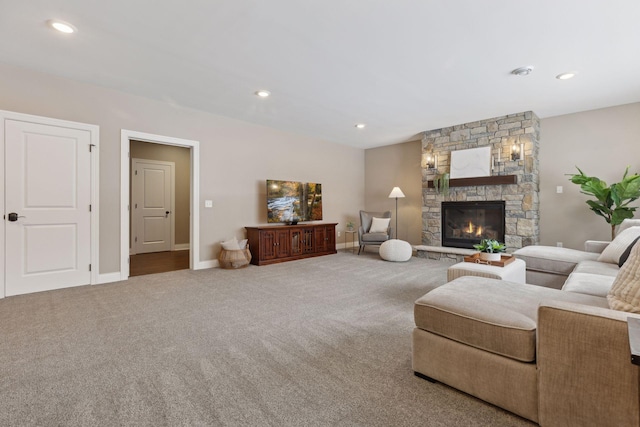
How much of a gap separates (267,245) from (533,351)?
429 centimetres

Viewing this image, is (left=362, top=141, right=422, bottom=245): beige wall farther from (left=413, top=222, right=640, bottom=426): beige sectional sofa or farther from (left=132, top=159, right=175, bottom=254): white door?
(left=413, top=222, right=640, bottom=426): beige sectional sofa

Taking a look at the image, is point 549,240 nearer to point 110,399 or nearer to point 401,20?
point 401,20

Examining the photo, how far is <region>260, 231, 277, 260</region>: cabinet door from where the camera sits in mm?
5113

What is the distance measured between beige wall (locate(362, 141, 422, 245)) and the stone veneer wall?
102 centimetres

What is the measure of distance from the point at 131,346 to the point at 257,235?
3.02 meters

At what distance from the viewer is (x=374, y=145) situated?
738 centimetres

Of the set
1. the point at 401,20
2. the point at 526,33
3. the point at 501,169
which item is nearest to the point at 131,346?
the point at 401,20

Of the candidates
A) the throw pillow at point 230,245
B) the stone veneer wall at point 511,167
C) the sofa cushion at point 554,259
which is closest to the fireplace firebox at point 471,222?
the stone veneer wall at point 511,167

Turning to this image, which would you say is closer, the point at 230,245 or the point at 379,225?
the point at 230,245

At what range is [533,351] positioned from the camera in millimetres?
1332

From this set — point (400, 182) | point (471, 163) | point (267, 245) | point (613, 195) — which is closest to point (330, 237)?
point (267, 245)

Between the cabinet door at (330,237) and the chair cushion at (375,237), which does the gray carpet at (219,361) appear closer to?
the chair cushion at (375,237)

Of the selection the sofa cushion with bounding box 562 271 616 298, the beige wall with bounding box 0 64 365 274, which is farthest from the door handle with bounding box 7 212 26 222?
the sofa cushion with bounding box 562 271 616 298

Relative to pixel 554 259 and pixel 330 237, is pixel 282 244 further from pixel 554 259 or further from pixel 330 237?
pixel 554 259
